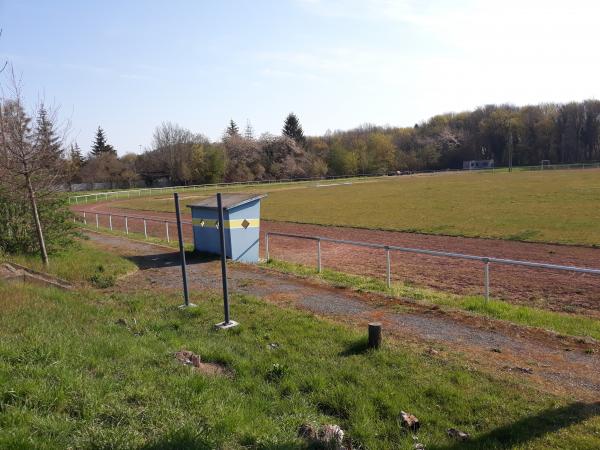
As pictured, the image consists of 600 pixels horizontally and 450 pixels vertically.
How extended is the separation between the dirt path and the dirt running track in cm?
371

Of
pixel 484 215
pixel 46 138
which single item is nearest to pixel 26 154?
pixel 46 138

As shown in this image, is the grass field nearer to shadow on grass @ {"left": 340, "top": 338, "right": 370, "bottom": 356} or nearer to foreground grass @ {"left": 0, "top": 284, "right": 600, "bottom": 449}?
shadow on grass @ {"left": 340, "top": 338, "right": 370, "bottom": 356}

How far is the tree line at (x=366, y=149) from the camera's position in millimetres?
92438

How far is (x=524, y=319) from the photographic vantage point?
800cm

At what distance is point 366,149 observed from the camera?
415 feet

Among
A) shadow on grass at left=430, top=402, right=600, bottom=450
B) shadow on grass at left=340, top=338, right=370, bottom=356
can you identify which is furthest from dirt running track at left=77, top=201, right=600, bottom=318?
shadow on grass at left=430, top=402, right=600, bottom=450

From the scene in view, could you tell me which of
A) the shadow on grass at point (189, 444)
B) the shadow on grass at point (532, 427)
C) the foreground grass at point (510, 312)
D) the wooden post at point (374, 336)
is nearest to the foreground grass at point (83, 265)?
the foreground grass at point (510, 312)

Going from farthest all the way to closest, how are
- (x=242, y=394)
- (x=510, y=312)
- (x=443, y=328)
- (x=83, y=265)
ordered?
(x=83, y=265)
(x=510, y=312)
(x=443, y=328)
(x=242, y=394)

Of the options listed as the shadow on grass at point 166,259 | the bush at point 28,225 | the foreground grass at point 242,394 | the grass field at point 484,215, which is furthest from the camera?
the grass field at point 484,215

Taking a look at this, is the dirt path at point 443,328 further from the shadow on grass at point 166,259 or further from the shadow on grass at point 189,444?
the shadow on grass at point 189,444

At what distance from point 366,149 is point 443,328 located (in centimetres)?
12210

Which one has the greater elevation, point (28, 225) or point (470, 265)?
point (28, 225)

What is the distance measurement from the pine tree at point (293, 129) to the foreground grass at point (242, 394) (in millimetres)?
114909

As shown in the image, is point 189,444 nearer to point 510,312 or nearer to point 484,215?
point 510,312
